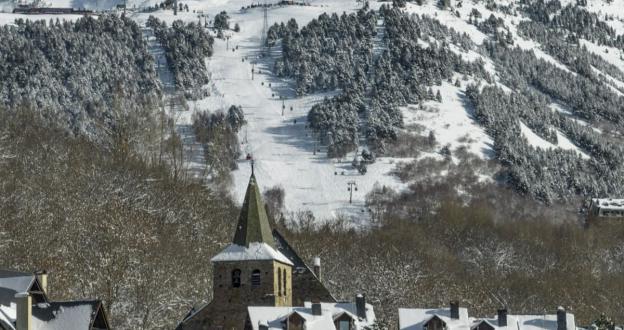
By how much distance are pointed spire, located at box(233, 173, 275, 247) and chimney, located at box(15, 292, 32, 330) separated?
26.9 metres

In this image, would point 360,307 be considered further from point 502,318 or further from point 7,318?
point 7,318

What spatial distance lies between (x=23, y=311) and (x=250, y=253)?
27.0m

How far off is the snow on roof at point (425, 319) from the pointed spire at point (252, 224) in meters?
8.31

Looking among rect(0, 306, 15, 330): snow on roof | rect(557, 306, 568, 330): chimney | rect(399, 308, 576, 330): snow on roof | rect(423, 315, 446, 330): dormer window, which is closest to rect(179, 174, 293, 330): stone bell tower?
rect(399, 308, 576, 330): snow on roof

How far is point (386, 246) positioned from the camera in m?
156

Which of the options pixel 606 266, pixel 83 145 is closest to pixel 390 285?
pixel 83 145

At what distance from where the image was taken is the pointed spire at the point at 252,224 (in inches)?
3524

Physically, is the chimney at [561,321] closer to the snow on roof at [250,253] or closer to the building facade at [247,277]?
the building facade at [247,277]

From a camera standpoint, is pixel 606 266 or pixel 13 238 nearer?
pixel 13 238

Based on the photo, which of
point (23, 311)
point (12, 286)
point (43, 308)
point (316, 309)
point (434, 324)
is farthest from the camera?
point (434, 324)

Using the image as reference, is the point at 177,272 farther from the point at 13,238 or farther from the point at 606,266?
the point at 606,266

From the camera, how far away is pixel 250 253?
88938mm

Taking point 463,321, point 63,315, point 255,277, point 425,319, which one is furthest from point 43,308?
point 463,321

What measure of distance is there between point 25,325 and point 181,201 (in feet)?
230
